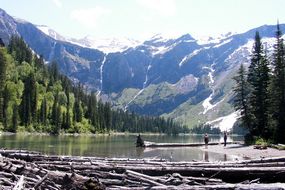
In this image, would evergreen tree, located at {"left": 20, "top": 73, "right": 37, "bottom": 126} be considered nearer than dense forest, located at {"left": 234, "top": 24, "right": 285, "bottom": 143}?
No

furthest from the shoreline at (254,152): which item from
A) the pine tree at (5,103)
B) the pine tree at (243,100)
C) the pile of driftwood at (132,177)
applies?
the pine tree at (5,103)

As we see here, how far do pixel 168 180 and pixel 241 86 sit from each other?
79762mm

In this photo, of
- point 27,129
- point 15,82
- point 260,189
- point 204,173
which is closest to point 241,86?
point 204,173

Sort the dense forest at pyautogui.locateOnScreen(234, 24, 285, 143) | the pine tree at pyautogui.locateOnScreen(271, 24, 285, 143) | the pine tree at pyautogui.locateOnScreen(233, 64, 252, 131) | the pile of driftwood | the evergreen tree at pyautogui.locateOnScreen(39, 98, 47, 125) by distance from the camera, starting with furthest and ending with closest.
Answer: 1. the evergreen tree at pyautogui.locateOnScreen(39, 98, 47, 125)
2. the pine tree at pyautogui.locateOnScreen(233, 64, 252, 131)
3. the dense forest at pyautogui.locateOnScreen(234, 24, 285, 143)
4. the pine tree at pyautogui.locateOnScreen(271, 24, 285, 143)
5. the pile of driftwood

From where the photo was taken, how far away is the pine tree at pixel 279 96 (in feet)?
249

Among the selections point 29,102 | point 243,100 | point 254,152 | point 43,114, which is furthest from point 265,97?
point 29,102

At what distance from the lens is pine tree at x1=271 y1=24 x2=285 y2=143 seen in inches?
2987

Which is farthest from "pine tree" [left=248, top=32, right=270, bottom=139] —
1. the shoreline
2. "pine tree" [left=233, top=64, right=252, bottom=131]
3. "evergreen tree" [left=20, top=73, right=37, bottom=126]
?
"evergreen tree" [left=20, top=73, right=37, bottom=126]

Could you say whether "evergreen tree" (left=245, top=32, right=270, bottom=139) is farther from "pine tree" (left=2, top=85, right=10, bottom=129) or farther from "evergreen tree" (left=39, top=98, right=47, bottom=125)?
"evergreen tree" (left=39, top=98, right=47, bottom=125)

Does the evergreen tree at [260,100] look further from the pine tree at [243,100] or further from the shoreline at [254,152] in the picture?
the shoreline at [254,152]

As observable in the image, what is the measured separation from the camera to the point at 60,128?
190 m

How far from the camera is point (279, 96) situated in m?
78.5

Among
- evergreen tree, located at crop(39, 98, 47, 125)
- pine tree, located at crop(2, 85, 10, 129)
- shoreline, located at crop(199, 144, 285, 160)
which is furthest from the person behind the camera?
evergreen tree, located at crop(39, 98, 47, 125)

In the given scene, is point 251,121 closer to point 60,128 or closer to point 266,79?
point 266,79
